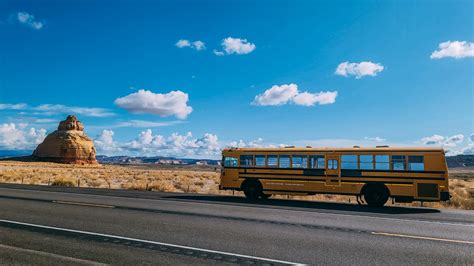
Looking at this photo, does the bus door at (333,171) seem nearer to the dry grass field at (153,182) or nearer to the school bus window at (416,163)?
the school bus window at (416,163)

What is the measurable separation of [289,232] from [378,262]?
3164 millimetres

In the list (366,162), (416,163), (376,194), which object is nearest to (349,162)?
(366,162)

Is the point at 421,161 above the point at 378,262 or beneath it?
above

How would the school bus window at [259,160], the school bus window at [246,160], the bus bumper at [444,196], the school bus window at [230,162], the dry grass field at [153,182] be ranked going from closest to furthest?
the bus bumper at [444,196] → the school bus window at [259,160] → the school bus window at [246,160] → the school bus window at [230,162] → the dry grass field at [153,182]

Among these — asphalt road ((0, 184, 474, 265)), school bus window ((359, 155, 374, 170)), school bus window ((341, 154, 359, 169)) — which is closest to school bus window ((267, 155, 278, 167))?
school bus window ((341, 154, 359, 169))

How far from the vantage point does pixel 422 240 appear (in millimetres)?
9117

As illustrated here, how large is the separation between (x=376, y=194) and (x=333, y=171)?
7.51ft

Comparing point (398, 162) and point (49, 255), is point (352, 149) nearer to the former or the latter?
point (398, 162)

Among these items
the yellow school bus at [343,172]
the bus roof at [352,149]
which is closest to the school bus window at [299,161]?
→ the yellow school bus at [343,172]

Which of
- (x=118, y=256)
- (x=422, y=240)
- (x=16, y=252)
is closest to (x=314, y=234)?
(x=422, y=240)

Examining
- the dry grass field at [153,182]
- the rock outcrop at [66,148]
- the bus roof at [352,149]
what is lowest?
the dry grass field at [153,182]

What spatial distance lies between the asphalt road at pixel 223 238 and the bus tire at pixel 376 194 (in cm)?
453

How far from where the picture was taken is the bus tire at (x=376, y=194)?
18.1m

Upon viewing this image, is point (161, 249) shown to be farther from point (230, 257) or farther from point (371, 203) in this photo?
point (371, 203)
